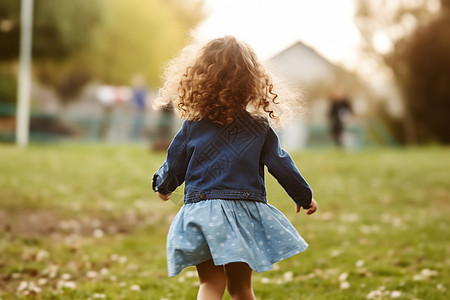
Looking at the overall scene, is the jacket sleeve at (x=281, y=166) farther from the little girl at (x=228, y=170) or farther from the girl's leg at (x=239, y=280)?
the girl's leg at (x=239, y=280)

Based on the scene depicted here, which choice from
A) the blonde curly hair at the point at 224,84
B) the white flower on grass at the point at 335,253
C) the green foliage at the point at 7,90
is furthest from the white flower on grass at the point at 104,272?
the green foliage at the point at 7,90

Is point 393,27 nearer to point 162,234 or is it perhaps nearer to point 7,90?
point 7,90

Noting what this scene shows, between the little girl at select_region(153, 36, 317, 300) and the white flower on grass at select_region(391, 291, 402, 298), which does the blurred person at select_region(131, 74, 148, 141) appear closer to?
the white flower on grass at select_region(391, 291, 402, 298)

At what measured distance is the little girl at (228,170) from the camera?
2.96 metres

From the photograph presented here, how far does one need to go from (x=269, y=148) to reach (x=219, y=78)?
1.48 feet


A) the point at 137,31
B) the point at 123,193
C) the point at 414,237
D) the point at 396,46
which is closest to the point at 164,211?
the point at 123,193

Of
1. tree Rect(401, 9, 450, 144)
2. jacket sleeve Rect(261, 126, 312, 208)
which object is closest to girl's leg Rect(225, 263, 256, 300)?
jacket sleeve Rect(261, 126, 312, 208)

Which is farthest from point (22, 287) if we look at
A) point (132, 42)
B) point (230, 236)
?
point (132, 42)

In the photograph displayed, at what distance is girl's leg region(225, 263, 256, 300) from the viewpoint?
10.2ft

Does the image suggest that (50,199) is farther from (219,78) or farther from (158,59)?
(158,59)

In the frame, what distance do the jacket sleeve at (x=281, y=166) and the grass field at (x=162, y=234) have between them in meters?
0.59

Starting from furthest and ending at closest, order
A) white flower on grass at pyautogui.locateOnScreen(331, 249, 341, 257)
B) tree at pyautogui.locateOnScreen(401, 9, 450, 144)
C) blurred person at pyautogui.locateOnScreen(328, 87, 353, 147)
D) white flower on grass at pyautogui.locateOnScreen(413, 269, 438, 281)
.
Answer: tree at pyautogui.locateOnScreen(401, 9, 450, 144), blurred person at pyautogui.locateOnScreen(328, 87, 353, 147), white flower on grass at pyautogui.locateOnScreen(331, 249, 341, 257), white flower on grass at pyautogui.locateOnScreen(413, 269, 438, 281)

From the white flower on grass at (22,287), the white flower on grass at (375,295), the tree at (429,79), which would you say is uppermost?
the tree at (429,79)

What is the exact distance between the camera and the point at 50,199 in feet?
31.0
